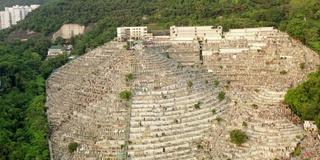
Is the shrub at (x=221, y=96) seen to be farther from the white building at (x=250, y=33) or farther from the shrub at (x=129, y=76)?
the white building at (x=250, y=33)

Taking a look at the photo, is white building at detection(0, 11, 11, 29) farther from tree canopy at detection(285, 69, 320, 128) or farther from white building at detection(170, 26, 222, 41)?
tree canopy at detection(285, 69, 320, 128)

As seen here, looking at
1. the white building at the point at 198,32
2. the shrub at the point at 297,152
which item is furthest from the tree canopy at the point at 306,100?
the white building at the point at 198,32

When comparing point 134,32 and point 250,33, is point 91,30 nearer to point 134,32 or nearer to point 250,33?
point 134,32

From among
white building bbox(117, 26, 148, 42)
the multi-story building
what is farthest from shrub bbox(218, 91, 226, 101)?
the multi-story building

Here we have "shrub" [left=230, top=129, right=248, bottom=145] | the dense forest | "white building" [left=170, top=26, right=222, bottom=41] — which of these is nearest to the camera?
"shrub" [left=230, top=129, right=248, bottom=145]

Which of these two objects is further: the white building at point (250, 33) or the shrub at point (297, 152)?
the white building at point (250, 33)
